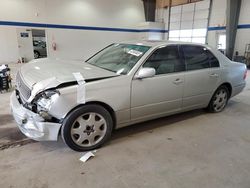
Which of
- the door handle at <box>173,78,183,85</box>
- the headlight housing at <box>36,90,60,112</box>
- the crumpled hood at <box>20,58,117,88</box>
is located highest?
the crumpled hood at <box>20,58,117,88</box>

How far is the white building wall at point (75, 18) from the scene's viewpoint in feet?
A: 37.7

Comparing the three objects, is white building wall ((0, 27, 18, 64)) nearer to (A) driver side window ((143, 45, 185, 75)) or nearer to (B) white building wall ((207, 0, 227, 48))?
(A) driver side window ((143, 45, 185, 75))

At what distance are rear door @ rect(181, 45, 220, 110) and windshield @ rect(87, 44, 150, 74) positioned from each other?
0.79 meters

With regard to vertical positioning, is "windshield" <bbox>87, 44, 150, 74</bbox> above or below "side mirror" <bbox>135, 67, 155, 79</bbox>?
above

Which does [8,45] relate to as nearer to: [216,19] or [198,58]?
[198,58]

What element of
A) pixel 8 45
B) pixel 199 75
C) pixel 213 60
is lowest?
pixel 199 75

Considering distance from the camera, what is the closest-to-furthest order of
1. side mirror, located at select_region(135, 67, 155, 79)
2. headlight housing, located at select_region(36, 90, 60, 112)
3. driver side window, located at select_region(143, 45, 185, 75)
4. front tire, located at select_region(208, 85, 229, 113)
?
headlight housing, located at select_region(36, 90, 60, 112) < side mirror, located at select_region(135, 67, 155, 79) < driver side window, located at select_region(143, 45, 185, 75) < front tire, located at select_region(208, 85, 229, 113)

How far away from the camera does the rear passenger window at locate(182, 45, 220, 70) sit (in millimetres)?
3102

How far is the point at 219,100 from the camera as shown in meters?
3.74

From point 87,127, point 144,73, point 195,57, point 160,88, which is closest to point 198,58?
point 195,57

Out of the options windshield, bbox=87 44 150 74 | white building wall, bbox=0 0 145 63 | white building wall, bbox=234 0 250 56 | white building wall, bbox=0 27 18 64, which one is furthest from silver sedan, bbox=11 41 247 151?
white building wall, bbox=0 0 145 63

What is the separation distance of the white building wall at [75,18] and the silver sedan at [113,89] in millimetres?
10568

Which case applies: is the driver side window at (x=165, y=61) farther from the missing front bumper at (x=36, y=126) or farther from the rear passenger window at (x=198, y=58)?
the missing front bumper at (x=36, y=126)

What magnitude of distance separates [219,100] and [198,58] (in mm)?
1029
